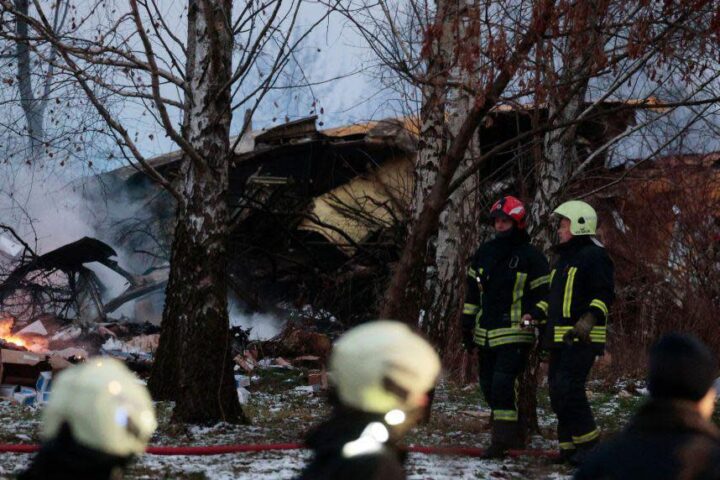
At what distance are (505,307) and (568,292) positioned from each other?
0.51m

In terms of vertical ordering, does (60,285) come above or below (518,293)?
above

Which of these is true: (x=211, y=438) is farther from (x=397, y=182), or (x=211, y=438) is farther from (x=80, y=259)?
(x=397, y=182)

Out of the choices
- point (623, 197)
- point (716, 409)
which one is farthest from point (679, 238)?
point (716, 409)

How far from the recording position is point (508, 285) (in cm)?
706

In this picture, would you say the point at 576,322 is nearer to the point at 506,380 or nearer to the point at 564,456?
the point at 506,380

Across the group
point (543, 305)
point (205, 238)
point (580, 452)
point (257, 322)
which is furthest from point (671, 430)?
point (257, 322)

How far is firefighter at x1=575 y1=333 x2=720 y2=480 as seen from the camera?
9.97 ft

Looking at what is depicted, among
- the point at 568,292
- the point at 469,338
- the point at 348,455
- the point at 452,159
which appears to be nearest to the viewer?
the point at 348,455

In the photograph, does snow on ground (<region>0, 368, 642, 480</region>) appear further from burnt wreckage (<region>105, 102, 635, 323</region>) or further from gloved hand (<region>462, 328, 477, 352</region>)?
burnt wreckage (<region>105, 102, 635, 323</region>)

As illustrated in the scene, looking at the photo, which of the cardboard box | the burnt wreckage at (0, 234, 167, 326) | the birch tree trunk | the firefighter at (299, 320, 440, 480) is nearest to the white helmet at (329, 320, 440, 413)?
the firefighter at (299, 320, 440, 480)

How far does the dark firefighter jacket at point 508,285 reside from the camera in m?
7.02

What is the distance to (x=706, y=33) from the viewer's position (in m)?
6.68

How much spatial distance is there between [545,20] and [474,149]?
6.61m

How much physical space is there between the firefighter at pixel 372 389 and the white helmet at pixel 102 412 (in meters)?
0.51
